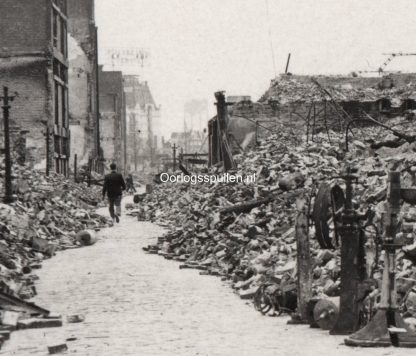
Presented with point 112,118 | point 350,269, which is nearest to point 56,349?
point 350,269

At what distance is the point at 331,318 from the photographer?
7.29m

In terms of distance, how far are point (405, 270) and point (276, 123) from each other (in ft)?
59.1

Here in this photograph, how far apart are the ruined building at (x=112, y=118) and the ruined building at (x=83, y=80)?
54.3 feet

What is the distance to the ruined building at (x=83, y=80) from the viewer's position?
51.3 m

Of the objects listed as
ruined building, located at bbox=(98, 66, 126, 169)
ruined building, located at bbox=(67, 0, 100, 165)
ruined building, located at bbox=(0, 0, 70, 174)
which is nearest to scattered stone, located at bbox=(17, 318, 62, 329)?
ruined building, located at bbox=(0, 0, 70, 174)

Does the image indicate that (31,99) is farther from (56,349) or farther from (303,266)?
(56,349)

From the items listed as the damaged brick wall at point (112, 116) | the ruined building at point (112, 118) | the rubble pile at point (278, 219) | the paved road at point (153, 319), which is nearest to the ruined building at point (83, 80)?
the ruined building at point (112, 118)

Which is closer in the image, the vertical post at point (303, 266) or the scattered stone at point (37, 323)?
the scattered stone at point (37, 323)

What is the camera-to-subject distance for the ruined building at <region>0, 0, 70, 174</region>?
3644cm

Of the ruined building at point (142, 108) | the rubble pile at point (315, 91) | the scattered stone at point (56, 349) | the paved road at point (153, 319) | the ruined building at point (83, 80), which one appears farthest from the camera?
the ruined building at point (142, 108)

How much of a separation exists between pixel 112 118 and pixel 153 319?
68.7m

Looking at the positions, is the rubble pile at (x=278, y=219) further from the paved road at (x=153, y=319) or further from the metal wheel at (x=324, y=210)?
the paved road at (x=153, y=319)

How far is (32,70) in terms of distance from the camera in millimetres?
36812

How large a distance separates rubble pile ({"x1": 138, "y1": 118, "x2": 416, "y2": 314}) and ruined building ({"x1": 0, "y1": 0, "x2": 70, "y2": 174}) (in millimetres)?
17801
